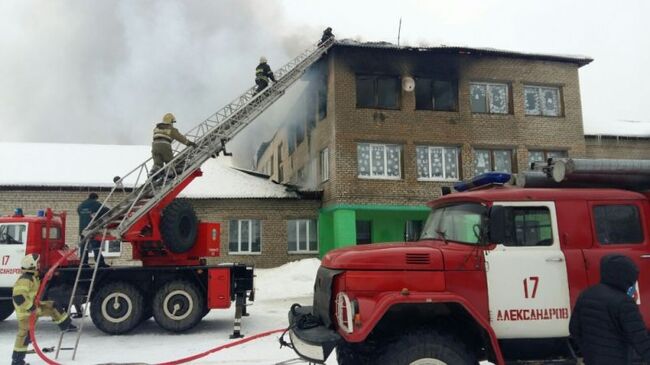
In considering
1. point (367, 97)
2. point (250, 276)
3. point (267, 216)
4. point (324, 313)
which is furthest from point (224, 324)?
point (367, 97)

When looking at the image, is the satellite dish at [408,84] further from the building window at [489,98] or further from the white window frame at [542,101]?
the white window frame at [542,101]

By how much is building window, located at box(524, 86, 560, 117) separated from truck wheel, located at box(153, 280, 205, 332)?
54.1ft

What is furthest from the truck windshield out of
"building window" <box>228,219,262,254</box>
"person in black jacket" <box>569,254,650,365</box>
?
"building window" <box>228,219,262,254</box>

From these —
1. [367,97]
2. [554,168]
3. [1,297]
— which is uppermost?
[367,97]

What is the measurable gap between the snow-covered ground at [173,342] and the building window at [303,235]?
22.8ft

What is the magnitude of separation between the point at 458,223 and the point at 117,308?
24.9 ft

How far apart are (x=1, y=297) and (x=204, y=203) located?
10.9 m

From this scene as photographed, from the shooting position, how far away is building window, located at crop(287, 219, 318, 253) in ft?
69.5

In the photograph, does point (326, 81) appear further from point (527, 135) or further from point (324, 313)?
point (324, 313)

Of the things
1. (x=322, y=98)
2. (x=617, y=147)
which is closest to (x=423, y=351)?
(x=322, y=98)

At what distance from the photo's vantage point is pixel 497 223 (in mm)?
4875

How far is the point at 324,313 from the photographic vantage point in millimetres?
5121

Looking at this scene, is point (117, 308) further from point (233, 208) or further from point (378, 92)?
point (378, 92)

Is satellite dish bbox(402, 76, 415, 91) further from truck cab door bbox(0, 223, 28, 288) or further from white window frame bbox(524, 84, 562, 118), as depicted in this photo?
truck cab door bbox(0, 223, 28, 288)
